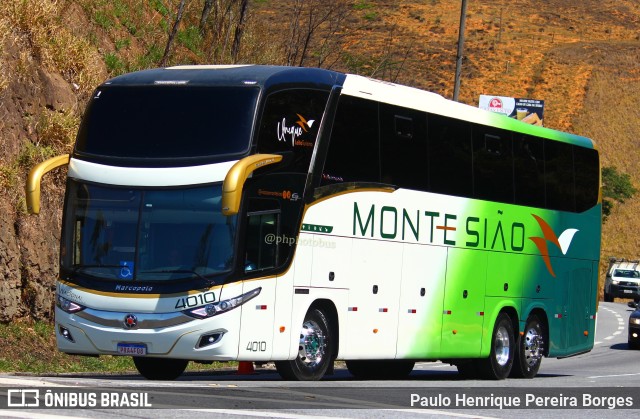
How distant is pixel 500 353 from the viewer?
21375mm

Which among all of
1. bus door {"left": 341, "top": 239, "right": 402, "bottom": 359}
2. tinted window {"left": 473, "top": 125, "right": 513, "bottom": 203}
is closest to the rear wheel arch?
bus door {"left": 341, "top": 239, "right": 402, "bottom": 359}

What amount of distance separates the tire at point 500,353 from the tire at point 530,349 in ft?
1.00

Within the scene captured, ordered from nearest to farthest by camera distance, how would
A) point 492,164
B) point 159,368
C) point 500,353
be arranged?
point 159,368 < point 492,164 < point 500,353

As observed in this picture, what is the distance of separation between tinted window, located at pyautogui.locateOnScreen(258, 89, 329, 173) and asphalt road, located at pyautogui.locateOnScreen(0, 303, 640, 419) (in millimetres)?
2844

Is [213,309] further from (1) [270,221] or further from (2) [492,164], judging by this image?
(2) [492,164]

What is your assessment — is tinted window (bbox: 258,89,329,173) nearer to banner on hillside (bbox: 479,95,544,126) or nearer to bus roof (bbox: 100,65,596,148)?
bus roof (bbox: 100,65,596,148)

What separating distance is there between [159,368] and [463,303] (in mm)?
5306

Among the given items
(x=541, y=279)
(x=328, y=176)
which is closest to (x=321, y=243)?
(x=328, y=176)

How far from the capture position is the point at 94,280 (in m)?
15.4

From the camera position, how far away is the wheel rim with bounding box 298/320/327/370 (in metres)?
16.4

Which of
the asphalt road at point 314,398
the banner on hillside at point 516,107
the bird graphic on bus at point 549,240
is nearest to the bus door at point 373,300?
the asphalt road at point 314,398

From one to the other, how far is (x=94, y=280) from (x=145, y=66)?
12963 mm

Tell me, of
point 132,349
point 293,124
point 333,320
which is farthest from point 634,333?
point 132,349

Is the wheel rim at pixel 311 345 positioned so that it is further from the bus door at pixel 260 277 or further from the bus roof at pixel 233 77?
the bus roof at pixel 233 77
